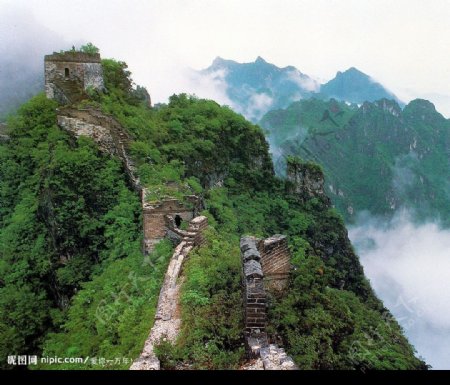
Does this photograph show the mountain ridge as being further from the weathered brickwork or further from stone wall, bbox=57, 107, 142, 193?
the weathered brickwork

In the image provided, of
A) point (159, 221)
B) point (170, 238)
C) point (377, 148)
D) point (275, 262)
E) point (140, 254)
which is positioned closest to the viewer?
point (275, 262)

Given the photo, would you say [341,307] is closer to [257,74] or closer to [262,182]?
[262,182]

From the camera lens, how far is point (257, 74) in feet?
332

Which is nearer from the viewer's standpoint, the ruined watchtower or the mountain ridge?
the ruined watchtower

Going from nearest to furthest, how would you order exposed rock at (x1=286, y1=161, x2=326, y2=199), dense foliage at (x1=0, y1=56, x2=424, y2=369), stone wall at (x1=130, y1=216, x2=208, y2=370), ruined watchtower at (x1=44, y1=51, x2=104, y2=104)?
1. stone wall at (x1=130, y1=216, x2=208, y2=370)
2. dense foliage at (x1=0, y1=56, x2=424, y2=369)
3. ruined watchtower at (x1=44, y1=51, x2=104, y2=104)
4. exposed rock at (x1=286, y1=161, x2=326, y2=199)

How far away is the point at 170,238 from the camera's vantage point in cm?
1126

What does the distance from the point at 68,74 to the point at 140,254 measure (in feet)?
35.4

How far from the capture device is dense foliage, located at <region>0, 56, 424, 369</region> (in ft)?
21.2

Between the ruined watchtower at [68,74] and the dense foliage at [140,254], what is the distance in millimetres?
810

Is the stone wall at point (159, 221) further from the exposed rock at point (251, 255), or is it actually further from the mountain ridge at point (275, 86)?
the mountain ridge at point (275, 86)

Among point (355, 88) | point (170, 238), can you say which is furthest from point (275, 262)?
point (355, 88)

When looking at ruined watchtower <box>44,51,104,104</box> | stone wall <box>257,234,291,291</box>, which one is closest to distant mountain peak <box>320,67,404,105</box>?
ruined watchtower <box>44,51,104,104</box>

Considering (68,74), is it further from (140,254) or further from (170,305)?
(170,305)
